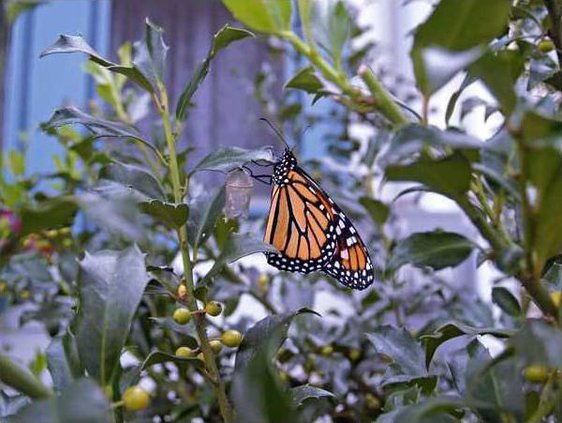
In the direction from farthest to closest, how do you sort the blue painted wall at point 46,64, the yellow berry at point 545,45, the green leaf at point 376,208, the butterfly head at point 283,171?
1. the blue painted wall at point 46,64
2. the green leaf at point 376,208
3. the butterfly head at point 283,171
4. the yellow berry at point 545,45

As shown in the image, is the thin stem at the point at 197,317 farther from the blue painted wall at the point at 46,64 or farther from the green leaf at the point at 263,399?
the blue painted wall at the point at 46,64

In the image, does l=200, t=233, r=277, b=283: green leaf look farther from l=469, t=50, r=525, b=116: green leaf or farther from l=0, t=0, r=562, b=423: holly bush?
l=469, t=50, r=525, b=116: green leaf

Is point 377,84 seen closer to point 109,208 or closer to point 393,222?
point 109,208

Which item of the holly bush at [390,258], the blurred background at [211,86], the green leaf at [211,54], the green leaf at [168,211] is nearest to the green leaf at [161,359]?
the holly bush at [390,258]

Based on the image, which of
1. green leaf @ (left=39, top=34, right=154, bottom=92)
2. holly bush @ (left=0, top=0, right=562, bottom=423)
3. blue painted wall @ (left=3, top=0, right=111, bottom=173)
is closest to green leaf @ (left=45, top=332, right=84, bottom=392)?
holly bush @ (left=0, top=0, right=562, bottom=423)

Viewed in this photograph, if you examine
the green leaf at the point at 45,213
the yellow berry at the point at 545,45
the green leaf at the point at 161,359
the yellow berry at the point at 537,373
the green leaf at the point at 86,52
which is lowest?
the green leaf at the point at 161,359

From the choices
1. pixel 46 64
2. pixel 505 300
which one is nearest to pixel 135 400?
pixel 505 300
